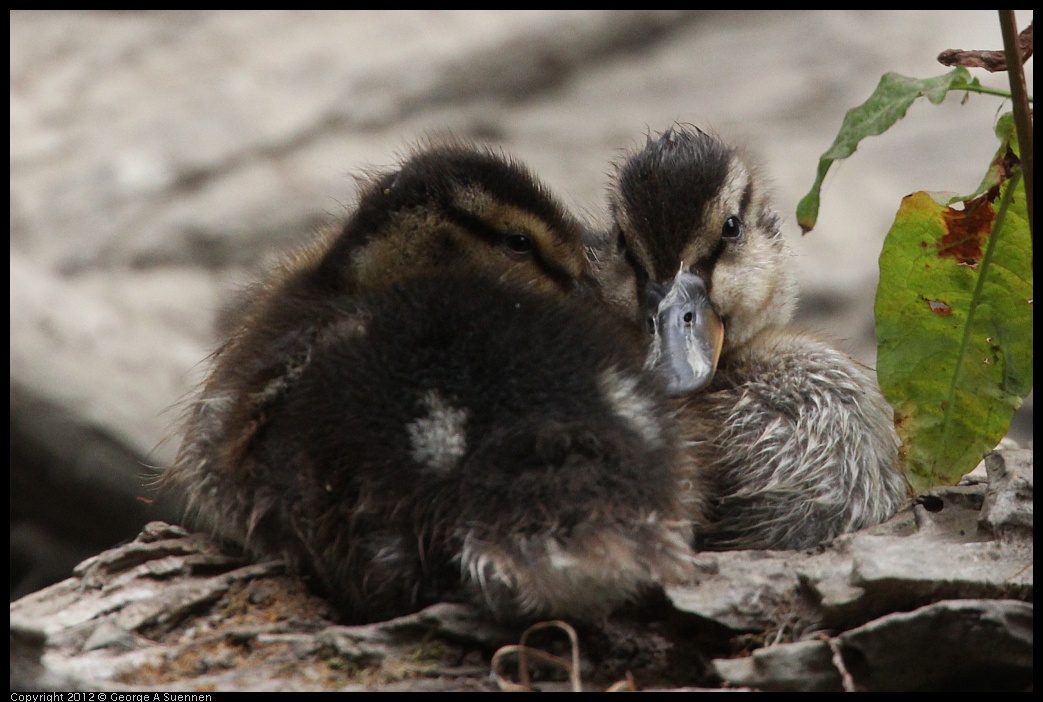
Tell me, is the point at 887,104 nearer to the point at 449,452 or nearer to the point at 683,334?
the point at 683,334

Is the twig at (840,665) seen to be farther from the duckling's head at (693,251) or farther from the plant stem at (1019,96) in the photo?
the plant stem at (1019,96)

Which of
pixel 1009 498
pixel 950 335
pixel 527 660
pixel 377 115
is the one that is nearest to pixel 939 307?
pixel 950 335

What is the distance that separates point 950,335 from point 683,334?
580mm

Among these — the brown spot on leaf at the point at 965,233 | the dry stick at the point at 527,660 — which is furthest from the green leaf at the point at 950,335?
the dry stick at the point at 527,660

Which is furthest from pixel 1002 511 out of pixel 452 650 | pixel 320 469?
pixel 320 469

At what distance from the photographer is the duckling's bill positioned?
8.16ft

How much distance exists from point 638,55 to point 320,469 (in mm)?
6170

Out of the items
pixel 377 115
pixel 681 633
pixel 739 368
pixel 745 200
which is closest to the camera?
pixel 681 633

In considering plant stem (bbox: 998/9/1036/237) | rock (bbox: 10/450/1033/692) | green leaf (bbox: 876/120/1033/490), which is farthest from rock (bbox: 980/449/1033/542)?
plant stem (bbox: 998/9/1036/237)

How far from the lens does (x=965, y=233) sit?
2494 millimetres

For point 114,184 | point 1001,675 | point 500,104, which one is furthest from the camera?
point 500,104

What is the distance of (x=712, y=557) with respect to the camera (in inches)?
90.0

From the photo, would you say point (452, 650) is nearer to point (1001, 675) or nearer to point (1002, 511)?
point (1001, 675)

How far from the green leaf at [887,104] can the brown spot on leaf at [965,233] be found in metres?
0.29
